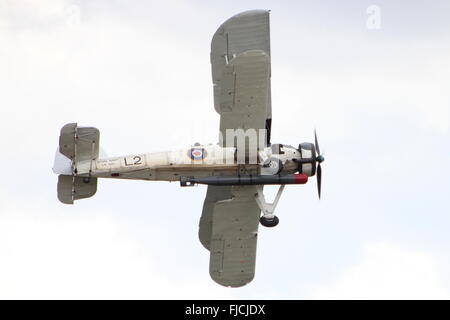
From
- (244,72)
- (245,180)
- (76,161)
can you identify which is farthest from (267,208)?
(76,161)

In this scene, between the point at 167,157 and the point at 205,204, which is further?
the point at 205,204

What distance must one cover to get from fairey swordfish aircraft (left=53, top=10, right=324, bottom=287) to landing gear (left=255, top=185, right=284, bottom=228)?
0.03 m

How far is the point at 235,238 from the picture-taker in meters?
26.8

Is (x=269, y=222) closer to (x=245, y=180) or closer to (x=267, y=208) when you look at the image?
(x=267, y=208)

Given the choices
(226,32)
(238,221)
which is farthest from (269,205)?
(226,32)

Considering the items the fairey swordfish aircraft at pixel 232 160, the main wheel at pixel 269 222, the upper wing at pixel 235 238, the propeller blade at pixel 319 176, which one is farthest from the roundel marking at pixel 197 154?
the propeller blade at pixel 319 176

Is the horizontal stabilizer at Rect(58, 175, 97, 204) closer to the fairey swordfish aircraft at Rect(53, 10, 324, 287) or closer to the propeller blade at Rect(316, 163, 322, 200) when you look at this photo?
the fairey swordfish aircraft at Rect(53, 10, 324, 287)

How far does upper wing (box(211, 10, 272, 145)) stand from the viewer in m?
23.4

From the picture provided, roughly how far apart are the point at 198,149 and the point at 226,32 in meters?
3.80

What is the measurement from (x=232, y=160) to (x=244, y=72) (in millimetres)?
2872

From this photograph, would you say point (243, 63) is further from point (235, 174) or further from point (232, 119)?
point (235, 174)

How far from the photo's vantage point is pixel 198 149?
25.3 m

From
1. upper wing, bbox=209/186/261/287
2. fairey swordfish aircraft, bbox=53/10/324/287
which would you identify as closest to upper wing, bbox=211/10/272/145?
fairey swordfish aircraft, bbox=53/10/324/287

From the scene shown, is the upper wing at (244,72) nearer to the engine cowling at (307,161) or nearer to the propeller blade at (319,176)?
the engine cowling at (307,161)
